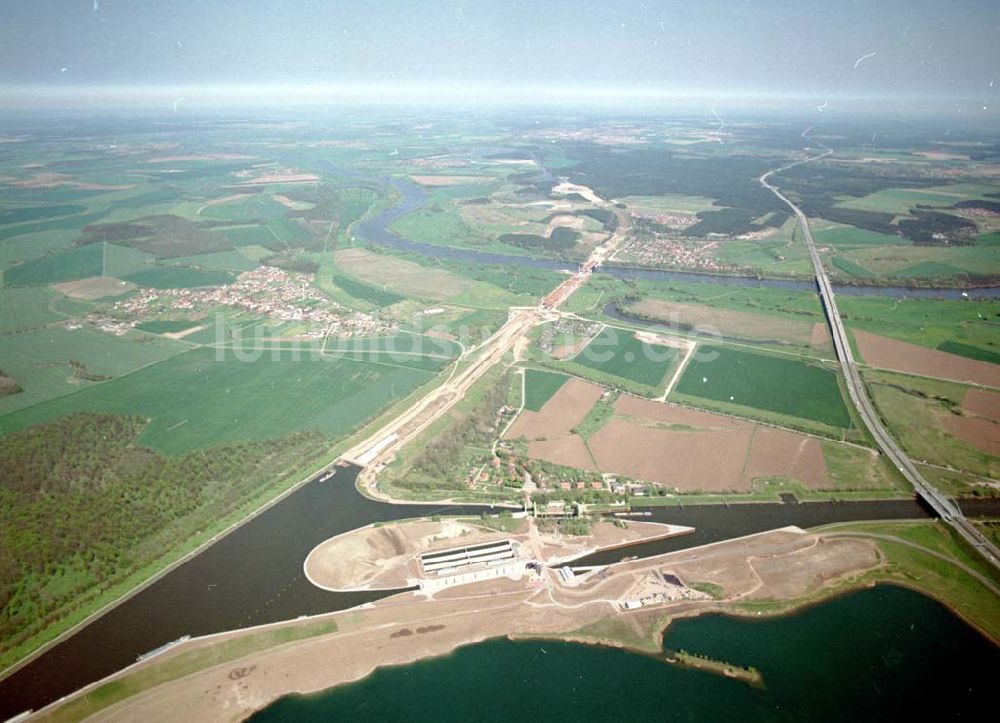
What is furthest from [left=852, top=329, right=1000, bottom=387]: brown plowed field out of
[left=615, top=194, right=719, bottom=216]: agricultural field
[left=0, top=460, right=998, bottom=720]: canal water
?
[left=615, top=194, right=719, bottom=216]: agricultural field

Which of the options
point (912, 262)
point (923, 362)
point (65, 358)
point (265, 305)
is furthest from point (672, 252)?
point (65, 358)

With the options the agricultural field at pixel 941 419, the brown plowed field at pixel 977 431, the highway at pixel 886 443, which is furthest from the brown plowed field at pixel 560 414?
the brown plowed field at pixel 977 431

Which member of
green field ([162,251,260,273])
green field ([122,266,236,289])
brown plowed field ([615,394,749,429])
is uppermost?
green field ([162,251,260,273])

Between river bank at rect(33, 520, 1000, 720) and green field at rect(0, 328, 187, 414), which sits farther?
green field at rect(0, 328, 187, 414)

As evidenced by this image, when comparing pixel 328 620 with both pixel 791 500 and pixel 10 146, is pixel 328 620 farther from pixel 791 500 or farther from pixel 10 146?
pixel 10 146

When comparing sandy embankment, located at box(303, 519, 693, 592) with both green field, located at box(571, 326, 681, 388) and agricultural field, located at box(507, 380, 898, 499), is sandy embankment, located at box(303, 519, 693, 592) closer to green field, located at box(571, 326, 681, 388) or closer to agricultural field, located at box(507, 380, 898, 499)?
agricultural field, located at box(507, 380, 898, 499)

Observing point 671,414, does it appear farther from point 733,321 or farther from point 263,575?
point 263,575
